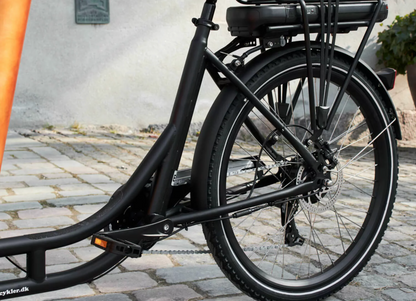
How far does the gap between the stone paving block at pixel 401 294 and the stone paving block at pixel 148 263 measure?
940 mm

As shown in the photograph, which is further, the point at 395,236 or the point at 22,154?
the point at 22,154

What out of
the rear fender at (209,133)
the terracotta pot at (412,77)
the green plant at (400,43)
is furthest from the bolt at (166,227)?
the terracotta pot at (412,77)

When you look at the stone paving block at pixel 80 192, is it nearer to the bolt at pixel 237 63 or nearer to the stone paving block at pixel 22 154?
the stone paving block at pixel 22 154

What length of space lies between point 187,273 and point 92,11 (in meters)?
4.02

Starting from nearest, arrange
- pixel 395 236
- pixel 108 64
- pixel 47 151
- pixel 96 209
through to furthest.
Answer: pixel 395 236 < pixel 96 209 < pixel 47 151 < pixel 108 64

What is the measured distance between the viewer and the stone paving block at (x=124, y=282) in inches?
96.1

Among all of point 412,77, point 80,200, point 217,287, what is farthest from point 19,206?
point 412,77

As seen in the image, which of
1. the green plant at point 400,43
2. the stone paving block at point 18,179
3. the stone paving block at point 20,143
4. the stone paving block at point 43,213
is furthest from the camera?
the green plant at point 400,43

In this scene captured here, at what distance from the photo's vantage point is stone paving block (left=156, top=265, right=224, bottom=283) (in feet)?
8.45

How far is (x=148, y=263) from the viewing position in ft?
9.03

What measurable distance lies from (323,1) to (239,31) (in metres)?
0.33

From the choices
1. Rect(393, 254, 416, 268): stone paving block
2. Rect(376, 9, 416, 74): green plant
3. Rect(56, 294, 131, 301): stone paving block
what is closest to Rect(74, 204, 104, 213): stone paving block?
Rect(56, 294, 131, 301): stone paving block

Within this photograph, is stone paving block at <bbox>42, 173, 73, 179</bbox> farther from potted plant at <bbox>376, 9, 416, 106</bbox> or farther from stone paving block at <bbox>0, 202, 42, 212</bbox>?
potted plant at <bbox>376, 9, 416, 106</bbox>

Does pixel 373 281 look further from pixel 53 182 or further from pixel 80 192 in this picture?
pixel 53 182
